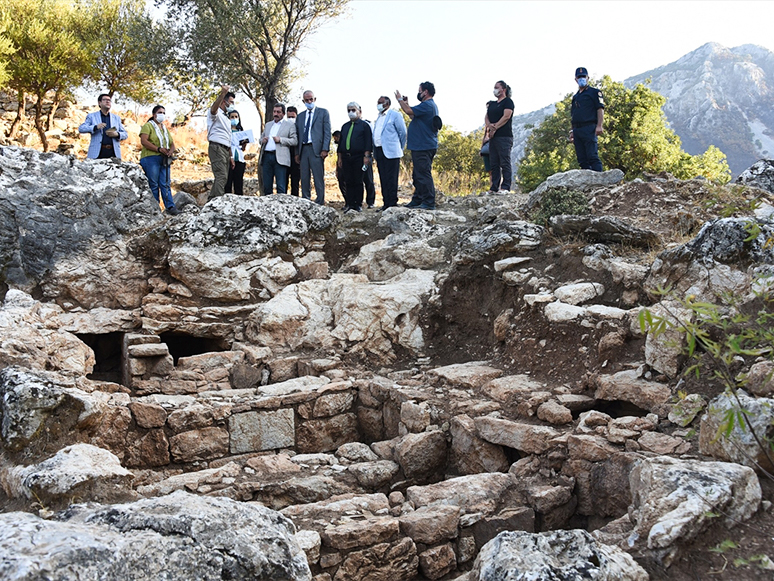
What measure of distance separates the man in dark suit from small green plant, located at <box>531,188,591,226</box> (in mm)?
3283

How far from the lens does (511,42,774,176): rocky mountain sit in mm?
56938

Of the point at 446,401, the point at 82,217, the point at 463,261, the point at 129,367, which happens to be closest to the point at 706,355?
the point at 446,401

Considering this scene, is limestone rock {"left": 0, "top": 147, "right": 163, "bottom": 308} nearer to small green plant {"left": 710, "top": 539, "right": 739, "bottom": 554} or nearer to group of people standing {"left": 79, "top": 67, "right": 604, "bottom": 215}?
group of people standing {"left": 79, "top": 67, "right": 604, "bottom": 215}

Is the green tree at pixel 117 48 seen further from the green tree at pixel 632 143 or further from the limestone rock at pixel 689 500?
the limestone rock at pixel 689 500

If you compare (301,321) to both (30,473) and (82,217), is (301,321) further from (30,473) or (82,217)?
(30,473)

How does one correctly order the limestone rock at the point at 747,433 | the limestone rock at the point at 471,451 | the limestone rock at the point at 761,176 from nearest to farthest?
the limestone rock at the point at 747,433
the limestone rock at the point at 471,451
the limestone rock at the point at 761,176

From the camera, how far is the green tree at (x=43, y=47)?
14797mm

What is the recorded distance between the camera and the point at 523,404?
4.82 metres

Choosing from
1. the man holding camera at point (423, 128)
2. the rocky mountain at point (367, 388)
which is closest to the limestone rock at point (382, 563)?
the rocky mountain at point (367, 388)

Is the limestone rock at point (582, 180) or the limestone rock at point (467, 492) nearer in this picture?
the limestone rock at point (467, 492)

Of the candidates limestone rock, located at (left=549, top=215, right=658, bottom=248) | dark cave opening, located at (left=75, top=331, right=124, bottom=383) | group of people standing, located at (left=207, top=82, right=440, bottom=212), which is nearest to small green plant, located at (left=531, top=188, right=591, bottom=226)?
limestone rock, located at (left=549, top=215, right=658, bottom=248)

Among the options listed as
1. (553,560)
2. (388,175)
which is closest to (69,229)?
(388,175)

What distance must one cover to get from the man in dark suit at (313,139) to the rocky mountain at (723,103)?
4699 centimetres

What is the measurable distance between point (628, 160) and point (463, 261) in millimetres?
10552
